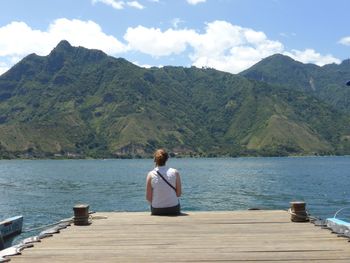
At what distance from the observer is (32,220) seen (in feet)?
153

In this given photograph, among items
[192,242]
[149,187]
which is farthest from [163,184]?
[192,242]

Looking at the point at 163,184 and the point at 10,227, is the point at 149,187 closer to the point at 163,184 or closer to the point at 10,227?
the point at 163,184

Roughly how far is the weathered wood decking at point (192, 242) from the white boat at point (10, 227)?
7.79m

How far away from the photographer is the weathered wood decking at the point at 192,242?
9461 millimetres

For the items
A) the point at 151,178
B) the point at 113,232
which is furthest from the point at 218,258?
the point at 151,178

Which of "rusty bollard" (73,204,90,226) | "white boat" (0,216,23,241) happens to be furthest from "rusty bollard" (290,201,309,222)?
"white boat" (0,216,23,241)

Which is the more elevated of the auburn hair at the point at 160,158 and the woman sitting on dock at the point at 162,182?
the auburn hair at the point at 160,158

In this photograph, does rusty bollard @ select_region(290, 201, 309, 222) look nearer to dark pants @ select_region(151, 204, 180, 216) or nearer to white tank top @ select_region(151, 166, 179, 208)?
white tank top @ select_region(151, 166, 179, 208)

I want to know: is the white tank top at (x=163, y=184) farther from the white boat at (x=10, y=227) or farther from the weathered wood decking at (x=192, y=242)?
the white boat at (x=10, y=227)

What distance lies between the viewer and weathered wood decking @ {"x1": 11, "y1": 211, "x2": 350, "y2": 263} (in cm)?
946

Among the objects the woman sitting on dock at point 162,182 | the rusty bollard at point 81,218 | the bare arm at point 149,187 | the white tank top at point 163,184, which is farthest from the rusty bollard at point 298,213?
the rusty bollard at point 81,218

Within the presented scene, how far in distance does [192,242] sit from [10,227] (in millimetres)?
13423

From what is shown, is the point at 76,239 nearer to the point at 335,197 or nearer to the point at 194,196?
the point at 194,196

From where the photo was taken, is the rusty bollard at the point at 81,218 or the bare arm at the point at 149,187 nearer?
the rusty bollard at the point at 81,218
